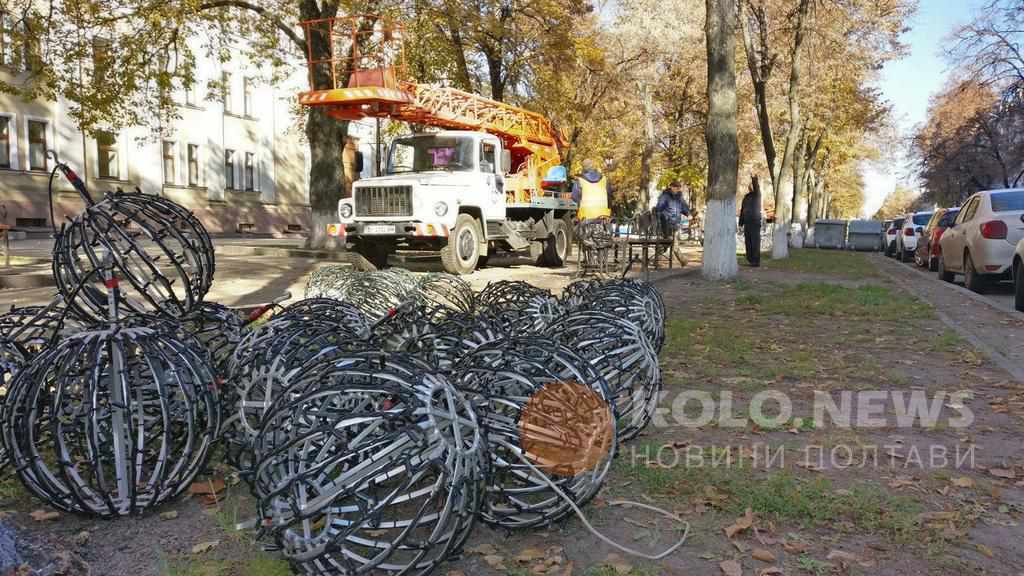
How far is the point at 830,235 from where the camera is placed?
39.1 metres

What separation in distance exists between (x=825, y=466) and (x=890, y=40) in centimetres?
2892

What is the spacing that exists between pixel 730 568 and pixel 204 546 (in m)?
2.22

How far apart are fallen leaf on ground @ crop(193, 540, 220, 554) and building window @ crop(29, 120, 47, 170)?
100ft

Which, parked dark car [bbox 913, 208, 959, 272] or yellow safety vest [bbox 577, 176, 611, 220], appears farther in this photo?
parked dark car [bbox 913, 208, 959, 272]

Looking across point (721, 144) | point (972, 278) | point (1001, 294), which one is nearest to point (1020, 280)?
point (1001, 294)

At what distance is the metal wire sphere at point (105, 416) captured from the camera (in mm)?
3346

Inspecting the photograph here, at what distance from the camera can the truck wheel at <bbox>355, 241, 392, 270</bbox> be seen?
15.9 meters

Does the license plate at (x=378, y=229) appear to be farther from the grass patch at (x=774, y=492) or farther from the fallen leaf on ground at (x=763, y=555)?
the fallen leaf on ground at (x=763, y=555)

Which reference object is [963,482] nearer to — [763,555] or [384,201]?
[763,555]

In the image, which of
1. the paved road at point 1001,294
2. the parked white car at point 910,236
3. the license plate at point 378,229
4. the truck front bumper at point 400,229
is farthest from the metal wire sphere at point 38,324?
the parked white car at point 910,236

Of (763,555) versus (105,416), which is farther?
(105,416)

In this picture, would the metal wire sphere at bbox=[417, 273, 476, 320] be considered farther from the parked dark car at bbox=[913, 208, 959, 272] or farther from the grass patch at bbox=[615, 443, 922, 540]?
the parked dark car at bbox=[913, 208, 959, 272]

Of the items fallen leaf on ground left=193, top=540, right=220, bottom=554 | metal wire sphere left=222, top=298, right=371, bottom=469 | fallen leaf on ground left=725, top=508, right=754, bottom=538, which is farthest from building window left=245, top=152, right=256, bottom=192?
fallen leaf on ground left=725, top=508, right=754, bottom=538

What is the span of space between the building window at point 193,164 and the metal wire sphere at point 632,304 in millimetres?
33364
